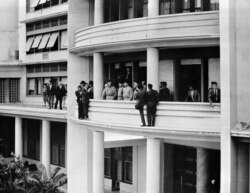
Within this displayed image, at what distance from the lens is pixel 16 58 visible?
3728 centimetres

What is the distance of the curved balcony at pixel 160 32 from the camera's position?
664 inches

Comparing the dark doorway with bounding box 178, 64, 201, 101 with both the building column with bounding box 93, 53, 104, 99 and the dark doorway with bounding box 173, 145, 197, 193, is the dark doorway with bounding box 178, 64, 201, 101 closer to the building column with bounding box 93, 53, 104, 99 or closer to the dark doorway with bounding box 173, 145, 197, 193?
the dark doorway with bounding box 173, 145, 197, 193

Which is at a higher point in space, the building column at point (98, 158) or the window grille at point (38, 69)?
the window grille at point (38, 69)

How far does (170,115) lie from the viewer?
1731cm

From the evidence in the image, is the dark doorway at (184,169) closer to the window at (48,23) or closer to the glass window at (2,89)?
the window at (48,23)

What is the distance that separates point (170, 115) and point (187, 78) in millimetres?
4193

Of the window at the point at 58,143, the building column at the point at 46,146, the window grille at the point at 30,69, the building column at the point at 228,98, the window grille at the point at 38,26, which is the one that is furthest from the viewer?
the window grille at the point at 30,69

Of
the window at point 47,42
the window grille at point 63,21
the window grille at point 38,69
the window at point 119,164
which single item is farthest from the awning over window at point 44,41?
the window at point 119,164

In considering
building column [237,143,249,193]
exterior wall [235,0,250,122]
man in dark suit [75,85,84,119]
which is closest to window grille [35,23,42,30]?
man in dark suit [75,85,84,119]

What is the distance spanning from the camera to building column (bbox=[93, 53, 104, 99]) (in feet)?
69.1

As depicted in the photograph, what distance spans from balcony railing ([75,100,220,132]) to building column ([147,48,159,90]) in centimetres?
103

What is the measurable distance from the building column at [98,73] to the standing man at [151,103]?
4303 mm

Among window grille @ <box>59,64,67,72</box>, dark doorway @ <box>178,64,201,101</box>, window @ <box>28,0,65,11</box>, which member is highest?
window @ <box>28,0,65,11</box>

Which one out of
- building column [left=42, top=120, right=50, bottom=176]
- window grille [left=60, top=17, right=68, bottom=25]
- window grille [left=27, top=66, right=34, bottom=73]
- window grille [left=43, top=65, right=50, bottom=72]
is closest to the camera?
building column [left=42, top=120, right=50, bottom=176]
